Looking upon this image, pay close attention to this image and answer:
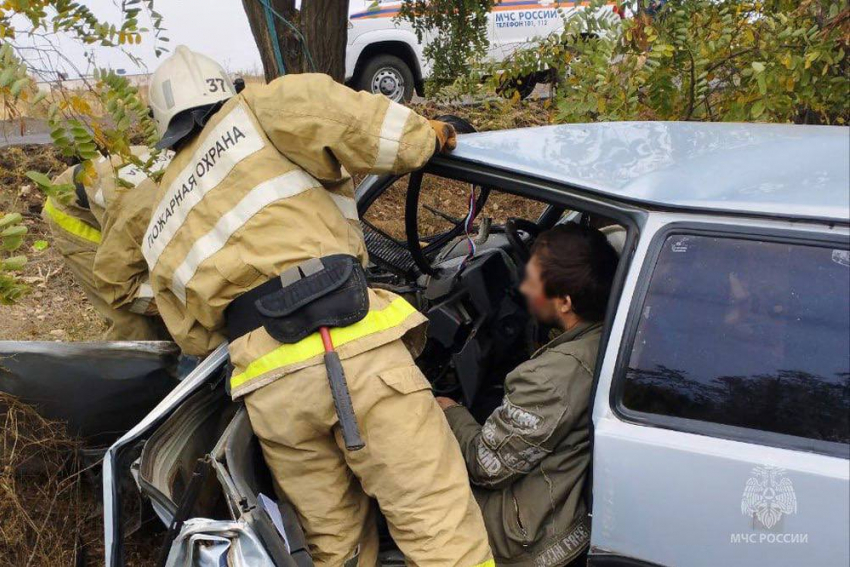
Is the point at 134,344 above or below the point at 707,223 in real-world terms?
below

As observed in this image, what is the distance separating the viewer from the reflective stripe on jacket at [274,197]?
2113 millimetres

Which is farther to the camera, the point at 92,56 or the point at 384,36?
the point at 384,36

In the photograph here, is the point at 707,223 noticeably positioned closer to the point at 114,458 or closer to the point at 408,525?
the point at 408,525

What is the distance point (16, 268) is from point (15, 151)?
5.30m

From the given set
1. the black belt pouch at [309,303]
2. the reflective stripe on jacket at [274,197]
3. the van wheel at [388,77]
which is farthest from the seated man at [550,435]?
the van wheel at [388,77]

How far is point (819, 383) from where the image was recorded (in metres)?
1.68

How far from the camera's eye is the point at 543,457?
2156mm

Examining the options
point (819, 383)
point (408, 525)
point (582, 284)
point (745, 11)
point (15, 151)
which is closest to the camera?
point (819, 383)

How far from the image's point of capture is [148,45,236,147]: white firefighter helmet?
7.73 feet

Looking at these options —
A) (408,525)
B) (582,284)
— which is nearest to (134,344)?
(408,525)

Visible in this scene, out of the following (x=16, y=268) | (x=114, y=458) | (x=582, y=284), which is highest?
(x=16, y=268)

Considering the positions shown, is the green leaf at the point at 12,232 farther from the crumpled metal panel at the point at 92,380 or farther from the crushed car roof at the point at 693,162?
the crushed car roof at the point at 693,162

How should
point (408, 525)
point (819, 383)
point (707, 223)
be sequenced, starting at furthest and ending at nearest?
point (408, 525), point (707, 223), point (819, 383)

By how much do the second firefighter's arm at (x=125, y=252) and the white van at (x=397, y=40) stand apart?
6.11 meters
